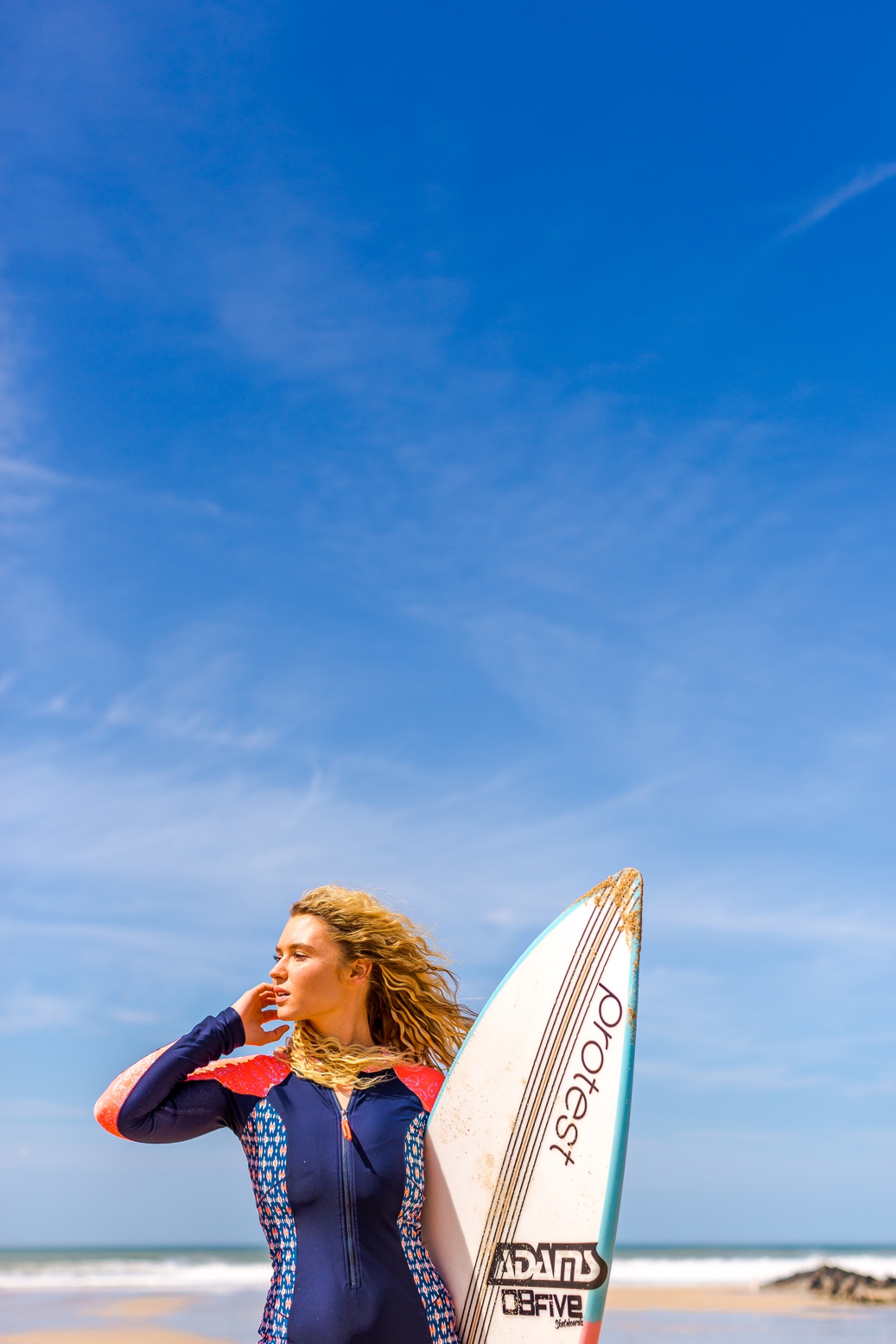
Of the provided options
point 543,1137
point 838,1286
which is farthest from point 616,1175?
point 838,1286

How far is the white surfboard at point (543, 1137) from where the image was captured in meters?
2.80

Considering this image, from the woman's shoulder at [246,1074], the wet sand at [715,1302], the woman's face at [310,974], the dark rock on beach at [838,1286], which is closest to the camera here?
the woman's shoulder at [246,1074]

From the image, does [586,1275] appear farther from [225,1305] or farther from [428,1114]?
[225,1305]

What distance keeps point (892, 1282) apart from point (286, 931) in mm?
16739

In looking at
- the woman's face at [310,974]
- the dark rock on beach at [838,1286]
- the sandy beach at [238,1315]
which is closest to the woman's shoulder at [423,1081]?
the woman's face at [310,974]

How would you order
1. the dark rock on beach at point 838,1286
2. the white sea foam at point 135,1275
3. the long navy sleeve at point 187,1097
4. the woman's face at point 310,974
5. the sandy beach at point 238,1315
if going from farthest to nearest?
the white sea foam at point 135,1275 < the dark rock on beach at point 838,1286 < the sandy beach at point 238,1315 < the woman's face at point 310,974 < the long navy sleeve at point 187,1097

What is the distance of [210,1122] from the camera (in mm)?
2832

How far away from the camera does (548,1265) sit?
2.82 metres

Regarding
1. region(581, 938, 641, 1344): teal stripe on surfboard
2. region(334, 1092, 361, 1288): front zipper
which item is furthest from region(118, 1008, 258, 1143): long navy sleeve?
region(581, 938, 641, 1344): teal stripe on surfboard

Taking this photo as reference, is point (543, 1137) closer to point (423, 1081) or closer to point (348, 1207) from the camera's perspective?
point (423, 1081)

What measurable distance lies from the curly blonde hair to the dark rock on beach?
13.8 metres

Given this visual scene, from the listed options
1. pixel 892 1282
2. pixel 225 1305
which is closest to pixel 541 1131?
pixel 225 1305

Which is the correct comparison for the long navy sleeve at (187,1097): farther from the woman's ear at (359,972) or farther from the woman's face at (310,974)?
the woman's ear at (359,972)

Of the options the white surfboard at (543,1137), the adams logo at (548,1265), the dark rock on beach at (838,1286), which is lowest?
the adams logo at (548,1265)
